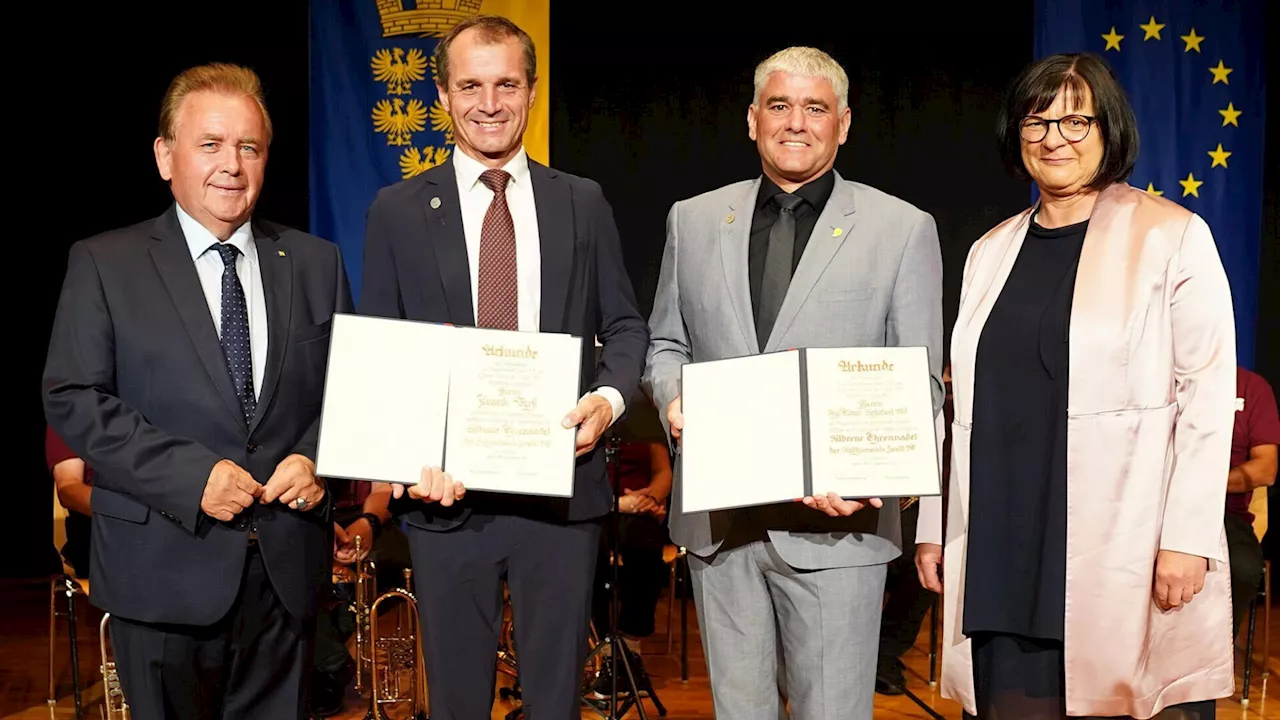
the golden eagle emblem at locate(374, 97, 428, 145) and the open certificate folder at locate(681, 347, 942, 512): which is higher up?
the golden eagle emblem at locate(374, 97, 428, 145)

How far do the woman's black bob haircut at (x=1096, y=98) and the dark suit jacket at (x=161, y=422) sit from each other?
1658 mm

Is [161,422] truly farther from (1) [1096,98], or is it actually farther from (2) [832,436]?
(1) [1096,98]

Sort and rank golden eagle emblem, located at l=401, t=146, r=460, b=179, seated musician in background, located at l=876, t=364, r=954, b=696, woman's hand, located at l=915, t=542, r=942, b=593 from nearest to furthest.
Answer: woman's hand, located at l=915, t=542, r=942, b=593
seated musician in background, located at l=876, t=364, r=954, b=696
golden eagle emblem, located at l=401, t=146, r=460, b=179

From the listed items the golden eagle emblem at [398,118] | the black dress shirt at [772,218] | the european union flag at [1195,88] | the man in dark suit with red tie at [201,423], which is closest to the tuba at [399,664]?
the man in dark suit with red tie at [201,423]

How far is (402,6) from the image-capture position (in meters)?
5.54

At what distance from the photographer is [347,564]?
4.37m

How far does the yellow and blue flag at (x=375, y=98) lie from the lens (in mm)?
5535

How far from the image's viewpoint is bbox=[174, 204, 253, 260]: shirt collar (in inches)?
97.6

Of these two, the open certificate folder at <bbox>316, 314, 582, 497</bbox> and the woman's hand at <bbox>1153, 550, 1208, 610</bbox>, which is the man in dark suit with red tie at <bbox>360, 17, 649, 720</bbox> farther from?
the woman's hand at <bbox>1153, 550, 1208, 610</bbox>

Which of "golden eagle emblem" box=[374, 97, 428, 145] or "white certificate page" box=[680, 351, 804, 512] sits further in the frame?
"golden eagle emblem" box=[374, 97, 428, 145]

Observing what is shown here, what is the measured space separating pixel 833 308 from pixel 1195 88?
3.97 m

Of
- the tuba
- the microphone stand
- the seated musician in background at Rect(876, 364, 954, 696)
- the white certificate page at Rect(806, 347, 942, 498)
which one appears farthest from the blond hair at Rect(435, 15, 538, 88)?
the seated musician in background at Rect(876, 364, 954, 696)

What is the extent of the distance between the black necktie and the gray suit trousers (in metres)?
0.48

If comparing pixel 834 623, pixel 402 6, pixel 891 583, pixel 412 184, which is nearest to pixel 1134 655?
pixel 834 623
